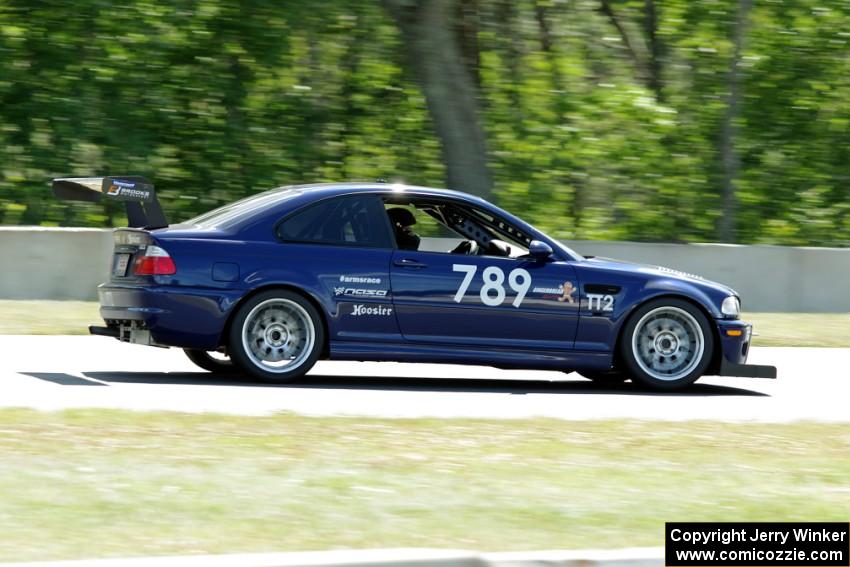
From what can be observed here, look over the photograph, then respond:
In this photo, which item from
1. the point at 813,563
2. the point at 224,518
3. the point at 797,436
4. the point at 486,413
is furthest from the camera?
the point at 486,413

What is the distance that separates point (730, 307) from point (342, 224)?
3072 millimetres

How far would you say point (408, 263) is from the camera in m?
9.98

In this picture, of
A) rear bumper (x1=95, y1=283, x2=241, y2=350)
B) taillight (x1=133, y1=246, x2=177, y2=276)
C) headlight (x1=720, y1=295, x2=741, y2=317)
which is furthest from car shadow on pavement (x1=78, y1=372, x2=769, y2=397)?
taillight (x1=133, y1=246, x2=177, y2=276)

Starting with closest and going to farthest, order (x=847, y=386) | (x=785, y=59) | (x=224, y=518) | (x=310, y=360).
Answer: (x=224, y=518)
(x=310, y=360)
(x=847, y=386)
(x=785, y=59)

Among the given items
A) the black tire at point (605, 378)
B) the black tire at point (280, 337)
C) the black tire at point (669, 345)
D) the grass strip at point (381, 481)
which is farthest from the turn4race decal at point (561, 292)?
the grass strip at point (381, 481)

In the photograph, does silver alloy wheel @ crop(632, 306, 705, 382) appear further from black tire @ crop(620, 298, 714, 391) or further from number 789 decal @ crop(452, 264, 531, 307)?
number 789 decal @ crop(452, 264, 531, 307)

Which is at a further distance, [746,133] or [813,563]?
[746,133]

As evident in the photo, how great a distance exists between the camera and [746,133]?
21578mm

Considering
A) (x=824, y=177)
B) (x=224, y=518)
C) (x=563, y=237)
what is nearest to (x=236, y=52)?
(x=563, y=237)

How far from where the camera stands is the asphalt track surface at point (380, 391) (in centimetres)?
866

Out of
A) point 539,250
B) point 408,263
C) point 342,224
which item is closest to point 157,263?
point 342,224

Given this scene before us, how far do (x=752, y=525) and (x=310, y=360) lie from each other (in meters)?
4.95

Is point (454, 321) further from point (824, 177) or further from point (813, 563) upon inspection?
point (824, 177)

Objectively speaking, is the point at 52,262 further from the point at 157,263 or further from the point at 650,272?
the point at 650,272
